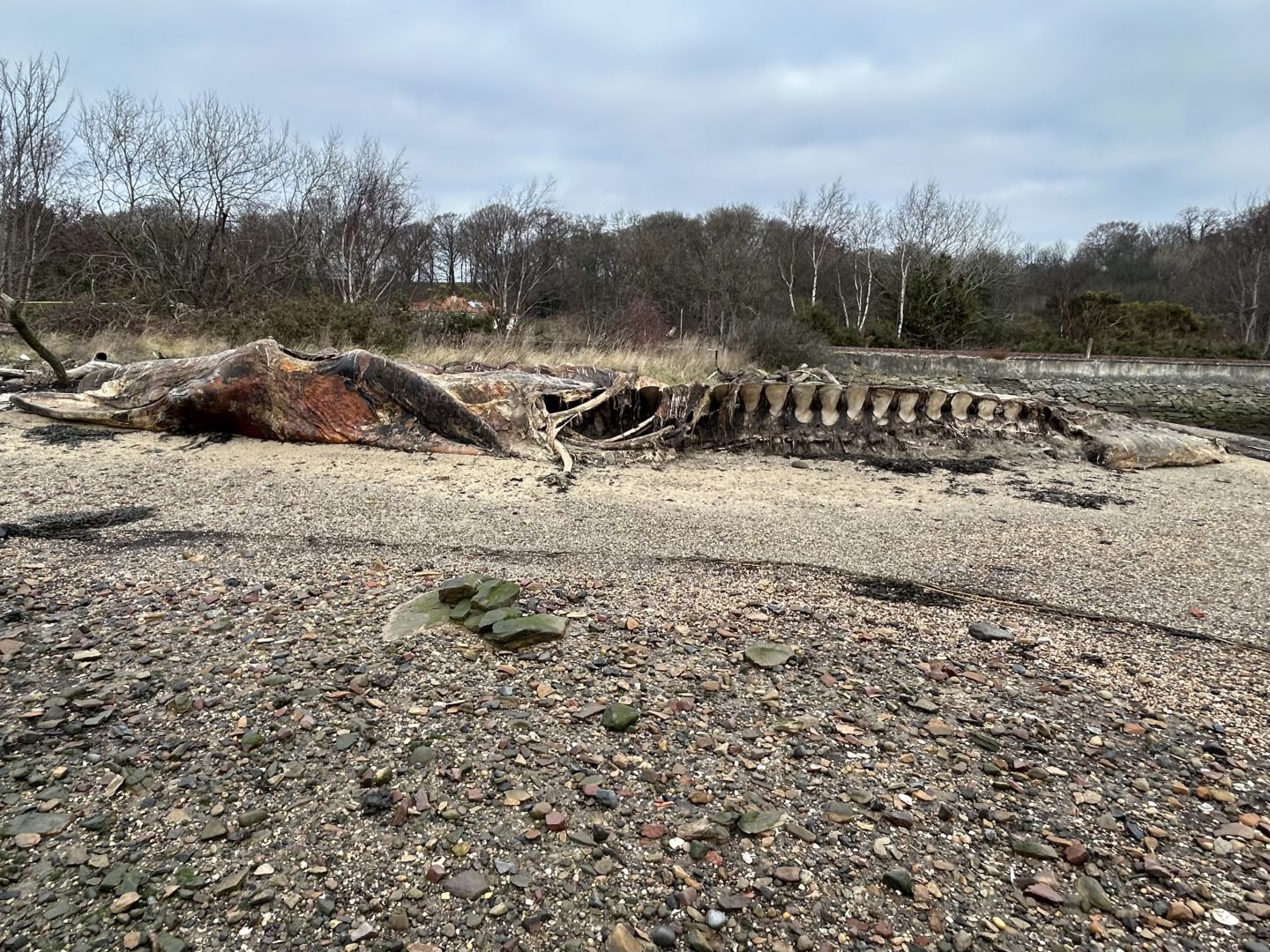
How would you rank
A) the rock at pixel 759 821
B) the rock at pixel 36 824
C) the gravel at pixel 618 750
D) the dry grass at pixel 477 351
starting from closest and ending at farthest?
the gravel at pixel 618 750 → the rock at pixel 36 824 → the rock at pixel 759 821 → the dry grass at pixel 477 351

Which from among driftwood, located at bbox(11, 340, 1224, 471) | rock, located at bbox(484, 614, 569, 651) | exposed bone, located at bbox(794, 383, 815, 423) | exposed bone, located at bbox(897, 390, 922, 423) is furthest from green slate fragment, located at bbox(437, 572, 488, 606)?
exposed bone, located at bbox(897, 390, 922, 423)

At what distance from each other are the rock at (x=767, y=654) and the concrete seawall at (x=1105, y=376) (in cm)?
2119

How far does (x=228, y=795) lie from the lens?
8.13 feet

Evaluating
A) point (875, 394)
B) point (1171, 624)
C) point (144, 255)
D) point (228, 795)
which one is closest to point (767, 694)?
point (228, 795)

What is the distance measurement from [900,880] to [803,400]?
8.62 metres

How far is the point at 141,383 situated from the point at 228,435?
142 centimetres

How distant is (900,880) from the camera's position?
7.20ft

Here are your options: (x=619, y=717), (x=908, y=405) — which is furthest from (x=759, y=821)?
(x=908, y=405)

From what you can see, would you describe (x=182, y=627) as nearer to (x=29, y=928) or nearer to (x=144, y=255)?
(x=29, y=928)

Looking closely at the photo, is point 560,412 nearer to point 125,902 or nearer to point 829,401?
point 829,401

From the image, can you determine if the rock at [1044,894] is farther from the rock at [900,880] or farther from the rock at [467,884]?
the rock at [467,884]

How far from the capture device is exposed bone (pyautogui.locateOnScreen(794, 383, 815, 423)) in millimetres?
10258

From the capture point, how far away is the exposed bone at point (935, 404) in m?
10.5

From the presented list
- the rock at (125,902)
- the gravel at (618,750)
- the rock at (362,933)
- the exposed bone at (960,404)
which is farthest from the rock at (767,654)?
the exposed bone at (960,404)
